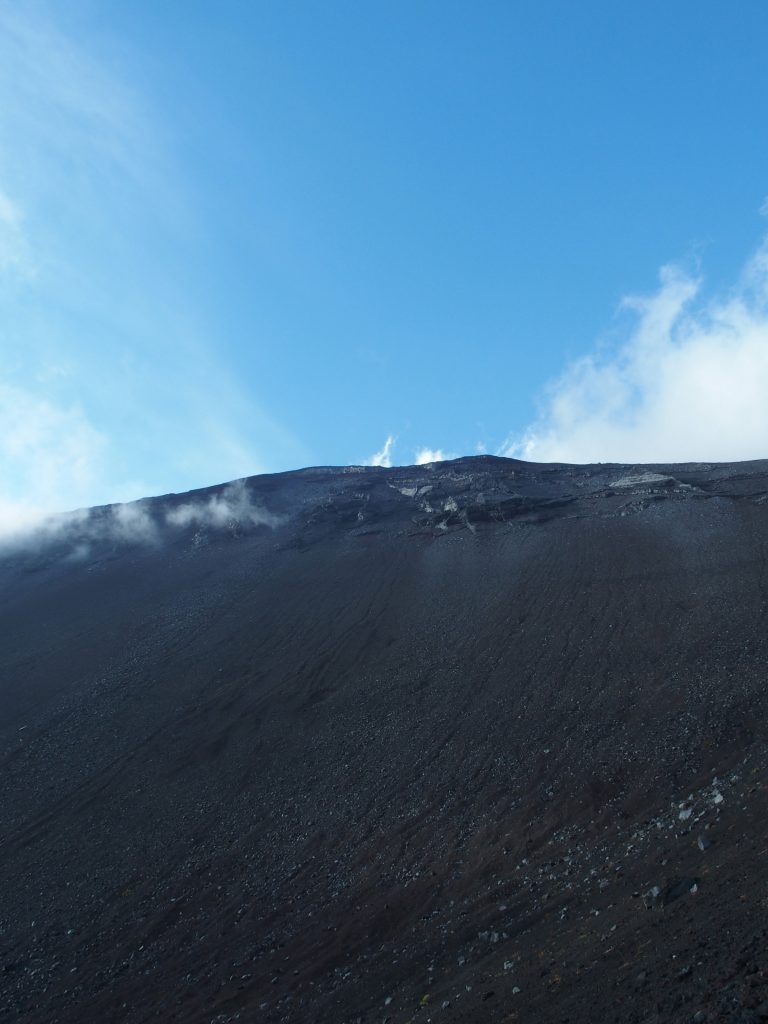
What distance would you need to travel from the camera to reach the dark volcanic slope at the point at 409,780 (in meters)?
11.0

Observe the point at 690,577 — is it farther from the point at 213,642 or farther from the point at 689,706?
the point at 213,642

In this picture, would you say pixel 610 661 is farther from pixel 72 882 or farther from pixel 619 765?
pixel 72 882

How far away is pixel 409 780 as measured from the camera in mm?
19828

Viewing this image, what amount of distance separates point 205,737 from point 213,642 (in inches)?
308

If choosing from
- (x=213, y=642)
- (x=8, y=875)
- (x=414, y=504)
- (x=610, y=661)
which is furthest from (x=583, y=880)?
(x=414, y=504)

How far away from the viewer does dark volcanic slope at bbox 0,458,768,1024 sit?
11.0m

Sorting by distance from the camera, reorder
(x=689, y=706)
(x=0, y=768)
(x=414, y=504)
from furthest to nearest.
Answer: (x=414, y=504)
(x=0, y=768)
(x=689, y=706)

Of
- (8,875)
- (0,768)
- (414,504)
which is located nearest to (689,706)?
(8,875)

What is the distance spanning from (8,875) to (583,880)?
14.2 metres

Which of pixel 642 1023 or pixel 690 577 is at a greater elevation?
pixel 690 577

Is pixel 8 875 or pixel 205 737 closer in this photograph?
pixel 8 875

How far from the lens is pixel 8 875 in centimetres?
1862

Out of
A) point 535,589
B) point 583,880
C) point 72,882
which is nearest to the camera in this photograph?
point 583,880

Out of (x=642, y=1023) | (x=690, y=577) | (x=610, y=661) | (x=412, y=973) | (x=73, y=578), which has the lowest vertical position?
(x=412, y=973)
